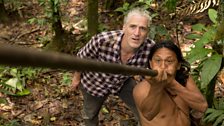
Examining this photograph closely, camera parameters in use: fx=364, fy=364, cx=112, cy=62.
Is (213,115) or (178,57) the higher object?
(178,57)

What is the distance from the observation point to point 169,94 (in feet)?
7.13

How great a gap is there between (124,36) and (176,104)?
27.8 inches

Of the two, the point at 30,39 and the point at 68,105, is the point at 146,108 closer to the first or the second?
the point at 68,105

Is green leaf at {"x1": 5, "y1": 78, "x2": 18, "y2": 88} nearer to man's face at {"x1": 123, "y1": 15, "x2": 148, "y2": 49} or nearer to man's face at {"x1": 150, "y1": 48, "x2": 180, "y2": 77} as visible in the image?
man's face at {"x1": 123, "y1": 15, "x2": 148, "y2": 49}

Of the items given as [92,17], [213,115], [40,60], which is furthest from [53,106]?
[40,60]

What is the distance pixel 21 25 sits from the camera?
652 centimetres

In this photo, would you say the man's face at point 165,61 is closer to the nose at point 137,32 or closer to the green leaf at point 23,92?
the nose at point 137,32

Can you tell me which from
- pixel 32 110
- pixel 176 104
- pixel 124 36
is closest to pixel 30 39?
pixel 32 110

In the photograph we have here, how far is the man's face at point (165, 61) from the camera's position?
6.39 ft

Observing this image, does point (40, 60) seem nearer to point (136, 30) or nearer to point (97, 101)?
point (136, 30)

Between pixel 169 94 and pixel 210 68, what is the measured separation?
18.1 inches

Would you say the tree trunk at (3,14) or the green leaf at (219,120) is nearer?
the green leaf at (219,120)

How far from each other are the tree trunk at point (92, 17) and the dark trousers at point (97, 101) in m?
1.83

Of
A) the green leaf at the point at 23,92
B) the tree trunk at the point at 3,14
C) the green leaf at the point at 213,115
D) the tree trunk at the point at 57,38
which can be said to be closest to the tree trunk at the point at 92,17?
the tree trunk at the point at 57,38
